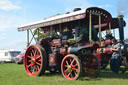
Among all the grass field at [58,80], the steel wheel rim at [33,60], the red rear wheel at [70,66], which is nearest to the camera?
the grass field at [58,80]

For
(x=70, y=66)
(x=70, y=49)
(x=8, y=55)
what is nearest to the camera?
(x=70, y=66)

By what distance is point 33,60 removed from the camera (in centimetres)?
760

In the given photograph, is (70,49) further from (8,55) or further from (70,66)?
(8,55)

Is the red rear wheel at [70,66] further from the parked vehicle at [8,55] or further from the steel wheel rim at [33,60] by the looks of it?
the parked vehicle at [8,55]

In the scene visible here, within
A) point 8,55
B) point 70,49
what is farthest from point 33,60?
point 8,55

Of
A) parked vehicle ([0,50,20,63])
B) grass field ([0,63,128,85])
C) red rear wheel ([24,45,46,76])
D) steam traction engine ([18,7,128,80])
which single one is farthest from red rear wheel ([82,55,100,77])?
parked vehicle ([0,50,20,63])

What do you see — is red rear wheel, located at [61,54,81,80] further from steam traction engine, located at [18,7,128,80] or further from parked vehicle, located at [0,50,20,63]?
parked vehicle, located at [0,50,20,63]

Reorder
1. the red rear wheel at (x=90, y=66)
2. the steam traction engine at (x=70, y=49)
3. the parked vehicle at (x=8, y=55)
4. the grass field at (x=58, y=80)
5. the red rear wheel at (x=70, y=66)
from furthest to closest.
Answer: the parked vehicle at (x=8, y=55)
the red rear wheel at (x=90, y=66)
the steam traction engine at (x=70, y=49)
the red rear wheel at (x=70, y=66)
the grass field at (x=58, y=80)

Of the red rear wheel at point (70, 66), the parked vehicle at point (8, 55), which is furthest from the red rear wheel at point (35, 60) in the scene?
the parked vehicle at point (8, 55)

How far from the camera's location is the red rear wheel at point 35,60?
23.5ft

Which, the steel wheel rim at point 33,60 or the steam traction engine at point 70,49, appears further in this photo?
the steel wheel rim at point 33,60

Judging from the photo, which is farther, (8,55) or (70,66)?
(8,55)

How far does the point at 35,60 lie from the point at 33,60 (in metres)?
0.10

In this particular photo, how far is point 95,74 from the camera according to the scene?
7.00m
